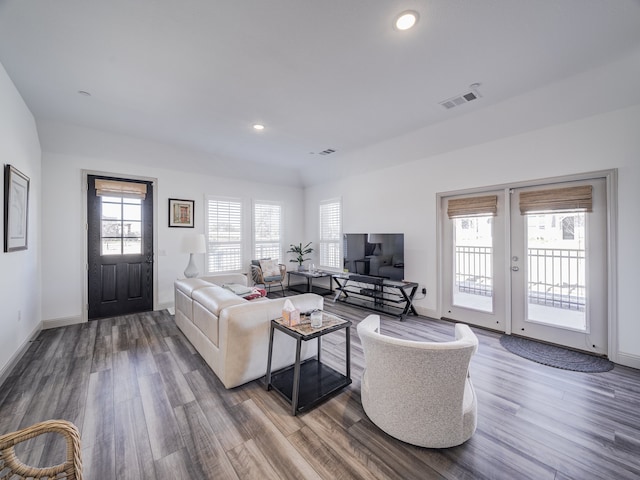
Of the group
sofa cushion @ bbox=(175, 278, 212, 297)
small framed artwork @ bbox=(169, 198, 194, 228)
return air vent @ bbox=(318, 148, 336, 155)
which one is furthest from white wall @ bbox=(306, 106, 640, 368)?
sofa cushion @ bbox=(175, 278, 212, 297)

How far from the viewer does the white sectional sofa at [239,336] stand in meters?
2.37

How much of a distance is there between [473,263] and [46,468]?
4.69 m

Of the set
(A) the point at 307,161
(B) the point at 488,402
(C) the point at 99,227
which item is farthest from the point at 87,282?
(B) the point at 488,402

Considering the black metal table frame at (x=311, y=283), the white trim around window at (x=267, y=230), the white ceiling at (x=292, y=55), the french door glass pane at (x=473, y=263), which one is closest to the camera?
the white ceiling at (x=292, y=55)

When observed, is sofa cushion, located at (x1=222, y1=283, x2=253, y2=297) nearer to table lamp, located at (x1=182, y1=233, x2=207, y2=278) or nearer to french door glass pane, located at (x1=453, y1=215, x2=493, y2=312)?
table lamp, located at (x1=182, y1=233, x2=207, y2=278)

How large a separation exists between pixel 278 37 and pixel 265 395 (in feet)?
10.1

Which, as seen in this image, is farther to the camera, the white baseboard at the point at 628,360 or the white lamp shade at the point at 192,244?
the white lamp shade at the point at 192,244

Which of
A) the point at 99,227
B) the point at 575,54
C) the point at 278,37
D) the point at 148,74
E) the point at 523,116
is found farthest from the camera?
the point at 99,227

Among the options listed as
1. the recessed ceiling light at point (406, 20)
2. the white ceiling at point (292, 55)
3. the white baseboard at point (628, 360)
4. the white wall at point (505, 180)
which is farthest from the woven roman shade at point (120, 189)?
the white baseboard at point (628, 360)

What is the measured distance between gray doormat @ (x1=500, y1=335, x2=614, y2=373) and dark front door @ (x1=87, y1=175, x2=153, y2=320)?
5806 mm

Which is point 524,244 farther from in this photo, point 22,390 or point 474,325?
point 22,390

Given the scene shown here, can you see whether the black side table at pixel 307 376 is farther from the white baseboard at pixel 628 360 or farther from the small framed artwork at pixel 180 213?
the small framed artwork at pixel 180 213

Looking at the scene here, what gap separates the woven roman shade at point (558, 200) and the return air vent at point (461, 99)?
151 centimetres

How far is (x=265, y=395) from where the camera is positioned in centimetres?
234
